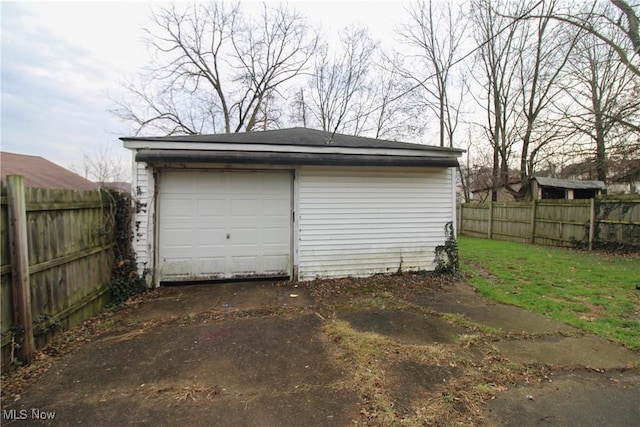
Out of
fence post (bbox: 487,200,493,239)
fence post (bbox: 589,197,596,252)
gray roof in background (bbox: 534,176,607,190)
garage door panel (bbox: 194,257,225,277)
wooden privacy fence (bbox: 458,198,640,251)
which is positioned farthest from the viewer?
gray roof in background (bbox: 534,176,607,190)

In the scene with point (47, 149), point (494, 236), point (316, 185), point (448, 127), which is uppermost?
point (448, 127)

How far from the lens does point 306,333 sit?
3.69 m

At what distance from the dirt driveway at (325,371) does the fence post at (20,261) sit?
374 mm

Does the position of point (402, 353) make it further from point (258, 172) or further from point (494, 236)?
point (494, 236)

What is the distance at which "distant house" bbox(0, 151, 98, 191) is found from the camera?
8.09 metres

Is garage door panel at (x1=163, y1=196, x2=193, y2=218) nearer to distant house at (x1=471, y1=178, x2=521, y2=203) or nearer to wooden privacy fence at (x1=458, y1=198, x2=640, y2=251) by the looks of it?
wooden privacy fence at (x1=458, y1=198, x2=640, y2=251)

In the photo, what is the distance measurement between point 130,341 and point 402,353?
3107mm

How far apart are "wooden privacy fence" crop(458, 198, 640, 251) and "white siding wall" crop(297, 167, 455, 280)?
7.33 metres

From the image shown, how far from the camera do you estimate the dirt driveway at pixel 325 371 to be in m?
2.24

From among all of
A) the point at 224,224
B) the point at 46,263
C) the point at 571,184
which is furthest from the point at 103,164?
the point at 571,184

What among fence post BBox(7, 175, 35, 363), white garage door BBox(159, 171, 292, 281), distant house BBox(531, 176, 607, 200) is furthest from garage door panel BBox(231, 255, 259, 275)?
distant house BBox(531, 176, 607, 200)

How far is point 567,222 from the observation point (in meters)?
11.0

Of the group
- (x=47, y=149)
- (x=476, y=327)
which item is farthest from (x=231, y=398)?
(x=47, y=149)

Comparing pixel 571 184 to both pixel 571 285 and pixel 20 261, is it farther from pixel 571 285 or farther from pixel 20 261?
pixel 20 261
